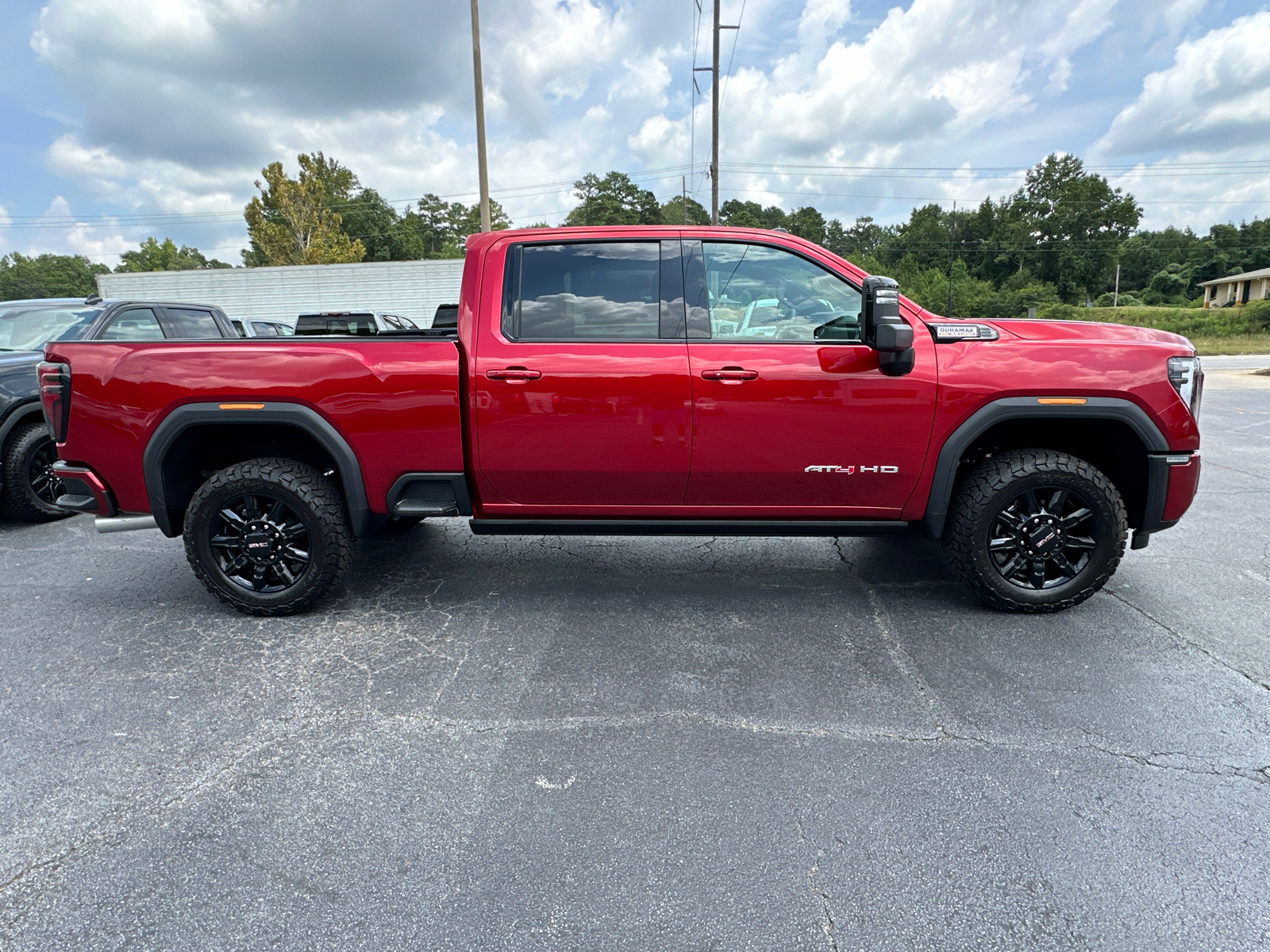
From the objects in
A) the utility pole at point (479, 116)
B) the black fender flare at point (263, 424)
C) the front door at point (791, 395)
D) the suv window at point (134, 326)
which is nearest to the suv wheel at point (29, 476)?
the suv window at point (134, 326)

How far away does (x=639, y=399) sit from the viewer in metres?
3.45

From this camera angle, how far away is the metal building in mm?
20922

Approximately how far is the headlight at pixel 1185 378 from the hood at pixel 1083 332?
8 centimetres

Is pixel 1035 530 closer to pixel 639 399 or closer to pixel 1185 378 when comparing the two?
pixel 1185 378

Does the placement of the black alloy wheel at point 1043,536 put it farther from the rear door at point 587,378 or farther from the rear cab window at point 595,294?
the rear cab window at point 595,294

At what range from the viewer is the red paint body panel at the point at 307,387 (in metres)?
3.48

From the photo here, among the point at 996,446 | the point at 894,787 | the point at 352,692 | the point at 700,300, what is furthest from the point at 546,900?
the point at 996,446

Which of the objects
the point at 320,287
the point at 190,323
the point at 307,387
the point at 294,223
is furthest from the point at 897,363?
the point at 294,223

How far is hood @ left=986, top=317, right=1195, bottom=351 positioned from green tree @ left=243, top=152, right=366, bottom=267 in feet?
140

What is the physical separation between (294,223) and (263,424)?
42648mm

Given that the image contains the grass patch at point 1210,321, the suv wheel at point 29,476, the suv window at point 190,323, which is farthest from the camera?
the grass patch at point 1210,321

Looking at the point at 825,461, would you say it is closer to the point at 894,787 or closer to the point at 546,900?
the point at 894,787

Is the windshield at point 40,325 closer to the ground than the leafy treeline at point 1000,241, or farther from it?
closer to the ground

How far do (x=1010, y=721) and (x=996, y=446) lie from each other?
1618mm
